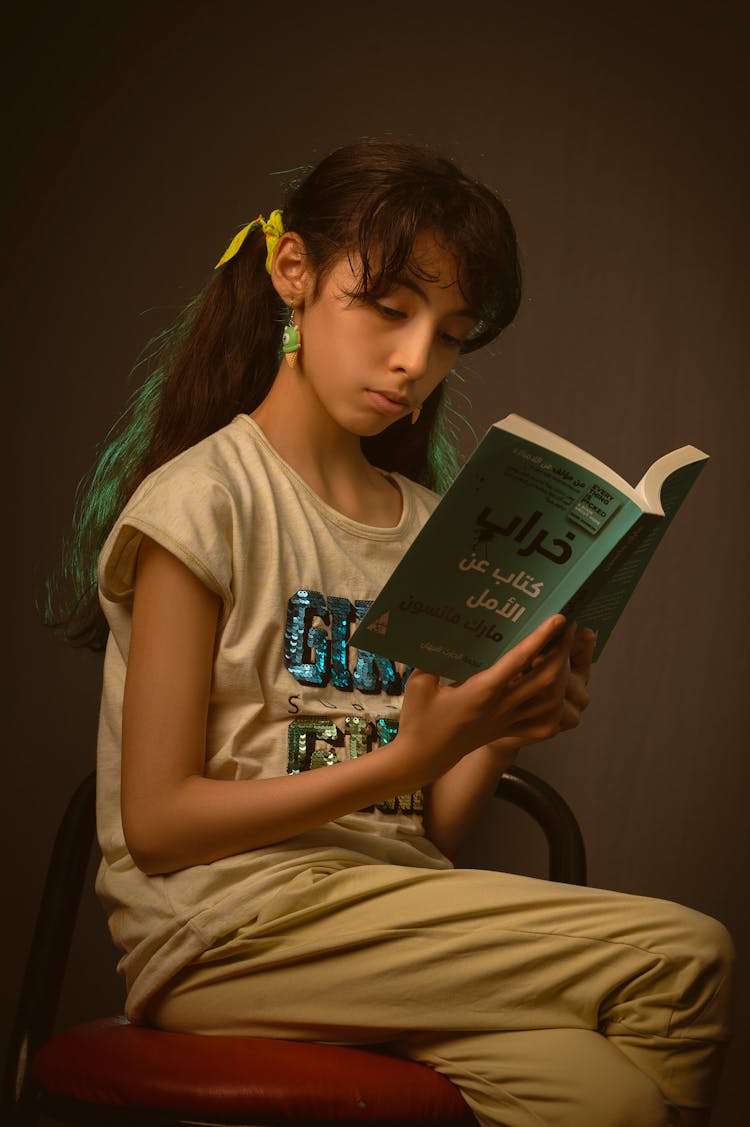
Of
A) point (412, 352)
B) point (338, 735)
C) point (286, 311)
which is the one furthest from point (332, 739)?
point (286, 311)

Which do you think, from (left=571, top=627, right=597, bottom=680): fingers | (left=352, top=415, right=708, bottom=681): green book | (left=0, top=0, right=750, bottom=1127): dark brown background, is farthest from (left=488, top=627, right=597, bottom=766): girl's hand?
(left=0, top=0, right=750, bottom=1127): dark brown background

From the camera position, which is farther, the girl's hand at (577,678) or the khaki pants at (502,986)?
the girl's hand at (577,678)

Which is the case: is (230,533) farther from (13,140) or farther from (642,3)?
(642,3)

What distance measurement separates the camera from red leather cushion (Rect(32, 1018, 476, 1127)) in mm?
887

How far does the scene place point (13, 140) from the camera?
5.12 ft

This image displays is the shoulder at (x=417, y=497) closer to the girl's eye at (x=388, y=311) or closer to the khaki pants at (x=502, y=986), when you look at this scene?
the girl's eye at (x=388, y=311)

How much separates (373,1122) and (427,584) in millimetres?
376

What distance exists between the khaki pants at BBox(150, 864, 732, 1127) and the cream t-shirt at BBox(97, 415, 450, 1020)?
5 cm

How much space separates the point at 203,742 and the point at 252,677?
0.07m

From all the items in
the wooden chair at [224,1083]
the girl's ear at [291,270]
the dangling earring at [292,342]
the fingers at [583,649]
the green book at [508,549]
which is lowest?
the wooden chair at [224,1083]

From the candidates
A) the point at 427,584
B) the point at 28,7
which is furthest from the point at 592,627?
the point at 28,7

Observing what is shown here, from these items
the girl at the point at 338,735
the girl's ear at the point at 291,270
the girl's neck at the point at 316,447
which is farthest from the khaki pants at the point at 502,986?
the girl's ear at the point at 291,270

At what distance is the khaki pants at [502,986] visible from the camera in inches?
35.6

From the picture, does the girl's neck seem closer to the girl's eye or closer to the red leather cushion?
the girl's eye
